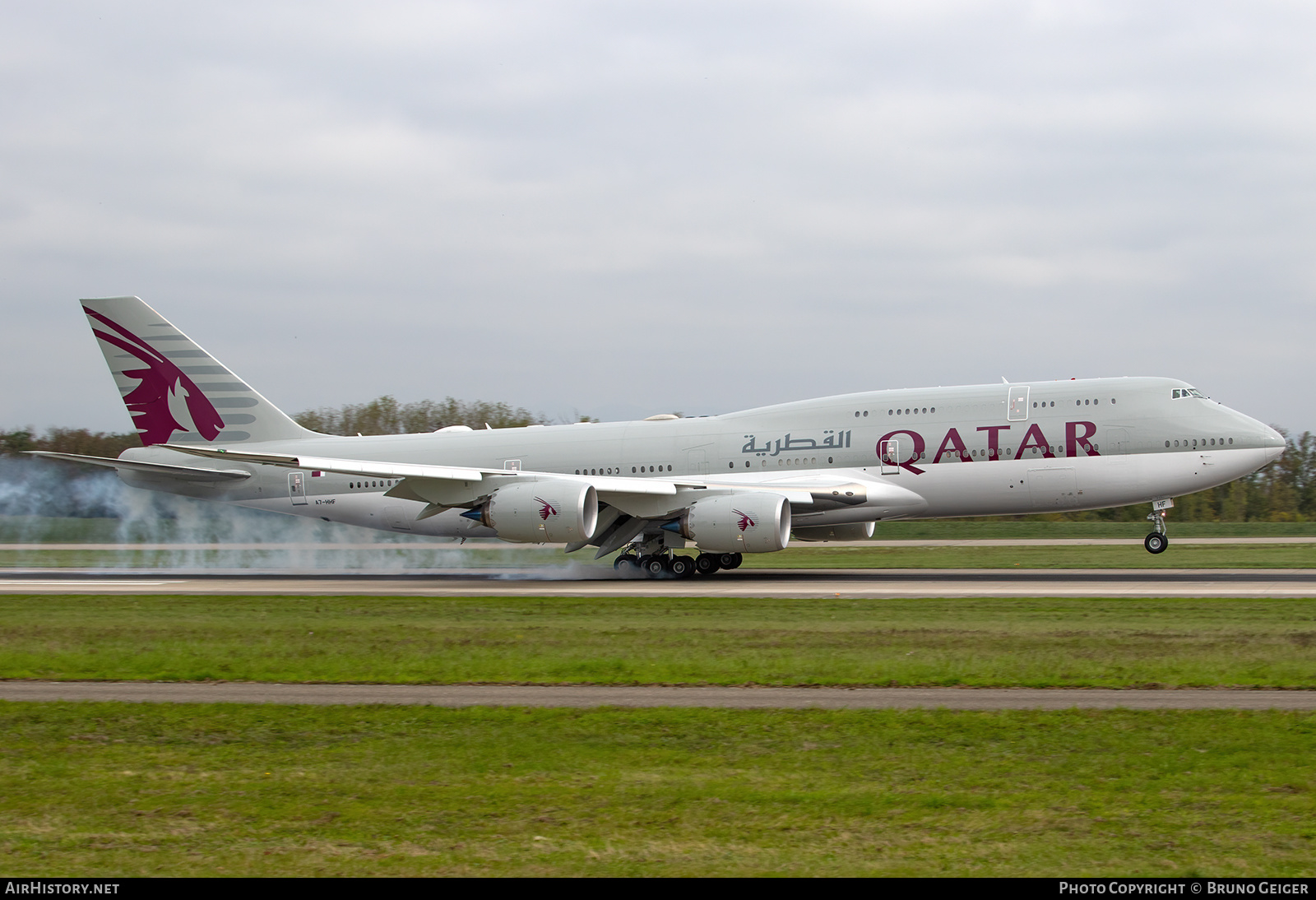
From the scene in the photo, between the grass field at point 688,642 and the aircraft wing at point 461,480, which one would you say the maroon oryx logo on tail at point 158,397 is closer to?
the aircraft wing at point 461,480

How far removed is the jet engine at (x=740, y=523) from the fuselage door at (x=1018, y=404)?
21.0 feet

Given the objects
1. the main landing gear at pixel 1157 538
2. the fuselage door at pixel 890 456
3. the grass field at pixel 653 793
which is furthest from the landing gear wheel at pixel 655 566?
the grass field at pixel 653 793

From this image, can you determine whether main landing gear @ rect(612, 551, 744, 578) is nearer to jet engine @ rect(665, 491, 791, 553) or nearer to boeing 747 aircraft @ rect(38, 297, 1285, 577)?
boeing 747 aircraft @ rect(38, 297, 1285, 577)

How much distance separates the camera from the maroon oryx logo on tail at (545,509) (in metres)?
29.9

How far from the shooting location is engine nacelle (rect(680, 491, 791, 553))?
29172 millimetres

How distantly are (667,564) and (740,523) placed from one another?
367 centimetres

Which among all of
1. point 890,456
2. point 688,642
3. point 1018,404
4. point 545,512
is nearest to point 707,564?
point 545,512

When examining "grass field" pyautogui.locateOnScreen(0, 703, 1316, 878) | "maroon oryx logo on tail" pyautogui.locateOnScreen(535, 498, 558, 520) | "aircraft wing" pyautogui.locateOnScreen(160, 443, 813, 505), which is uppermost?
"aircraft wing" pyautogui.locateOnScreen(160, 443, 813, 505)

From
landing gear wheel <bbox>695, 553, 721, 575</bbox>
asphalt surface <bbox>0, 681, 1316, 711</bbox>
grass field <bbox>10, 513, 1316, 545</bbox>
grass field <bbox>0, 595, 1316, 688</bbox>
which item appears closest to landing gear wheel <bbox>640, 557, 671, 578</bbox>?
landing gear wheel <bbox>695, 553, 721, 575</bbox>

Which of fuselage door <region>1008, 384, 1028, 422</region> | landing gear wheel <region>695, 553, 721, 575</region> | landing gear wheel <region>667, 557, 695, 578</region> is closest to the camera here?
fuselage door <region>1008, 384, 1028, 422</region>

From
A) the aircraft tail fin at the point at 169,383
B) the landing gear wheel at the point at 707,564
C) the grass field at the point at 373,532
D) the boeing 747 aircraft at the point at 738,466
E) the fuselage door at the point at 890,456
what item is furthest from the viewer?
the grass field at the point at 373,532

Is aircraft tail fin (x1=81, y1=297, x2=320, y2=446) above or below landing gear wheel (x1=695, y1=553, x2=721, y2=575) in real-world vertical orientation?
above

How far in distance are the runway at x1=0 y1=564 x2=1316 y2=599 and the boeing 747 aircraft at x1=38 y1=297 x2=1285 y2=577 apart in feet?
4.29
